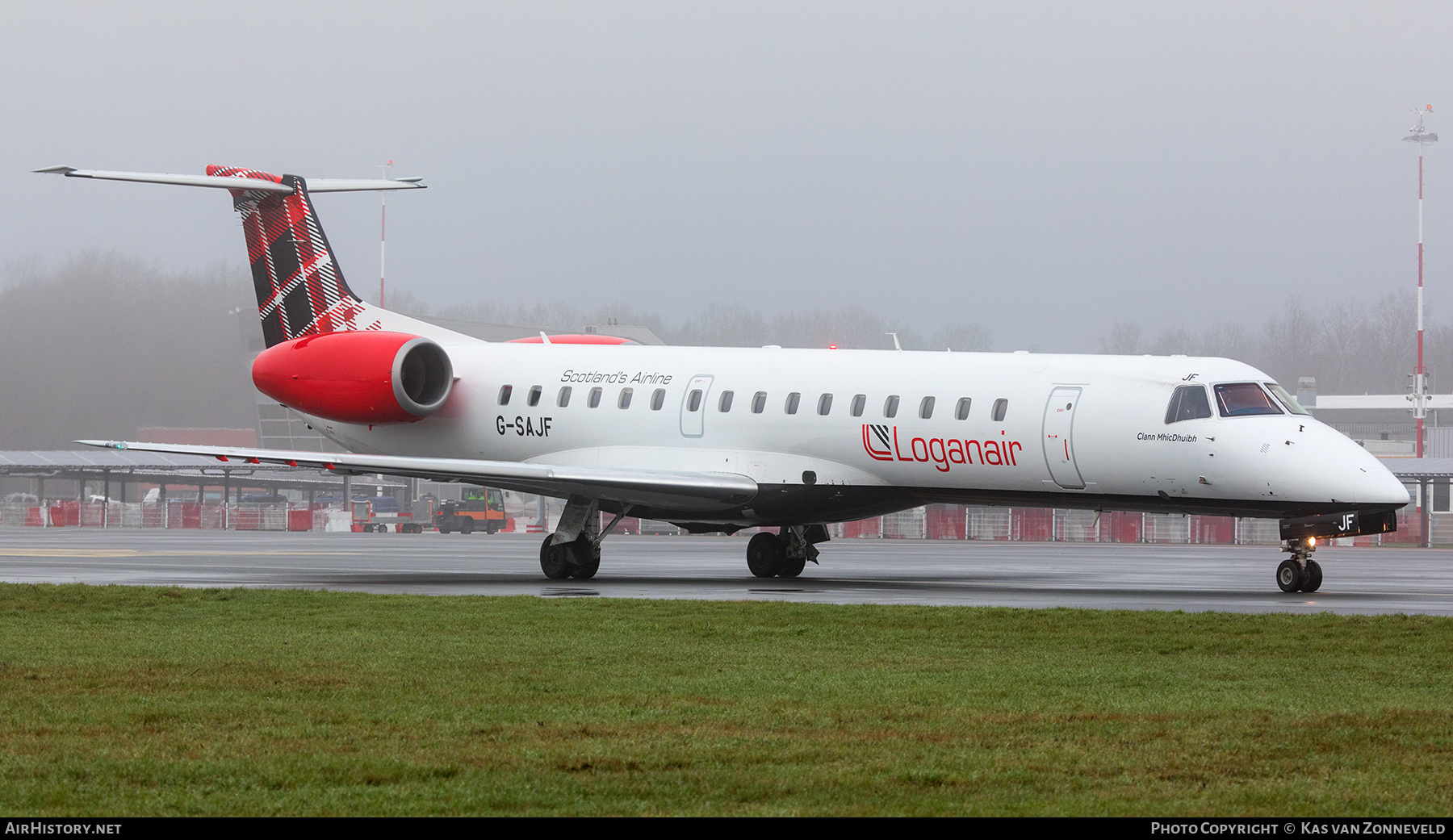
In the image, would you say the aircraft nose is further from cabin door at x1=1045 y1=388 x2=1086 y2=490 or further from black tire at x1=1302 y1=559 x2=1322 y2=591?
cabin door at x1=1045 y1=388 x2=1086 y2=490

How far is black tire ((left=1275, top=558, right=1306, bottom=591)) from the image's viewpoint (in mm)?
20906

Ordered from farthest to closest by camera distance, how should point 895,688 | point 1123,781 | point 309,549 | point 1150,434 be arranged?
point 309,549
point 1150,434
point 895,688
point 1123,781

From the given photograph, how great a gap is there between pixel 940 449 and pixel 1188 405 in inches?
132

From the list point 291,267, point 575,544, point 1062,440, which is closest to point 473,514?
point 291,267

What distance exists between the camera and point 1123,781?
25.0ft

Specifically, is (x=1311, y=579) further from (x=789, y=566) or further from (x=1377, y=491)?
(x=789, y=566)

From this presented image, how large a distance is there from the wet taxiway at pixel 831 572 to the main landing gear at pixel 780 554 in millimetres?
357

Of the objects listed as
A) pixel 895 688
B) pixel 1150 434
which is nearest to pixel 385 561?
pixel 1150 434

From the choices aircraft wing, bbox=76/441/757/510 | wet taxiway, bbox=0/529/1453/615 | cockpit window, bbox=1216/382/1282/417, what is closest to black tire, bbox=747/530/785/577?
wet taxiway, bbox=0/529/1453/615

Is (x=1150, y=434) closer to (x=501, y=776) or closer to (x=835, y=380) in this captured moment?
(x=835, y=380)

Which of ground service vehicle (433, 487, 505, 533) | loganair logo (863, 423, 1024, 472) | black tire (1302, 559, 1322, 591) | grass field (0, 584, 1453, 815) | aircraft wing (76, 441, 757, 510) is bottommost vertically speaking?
ground service vehicle (433, 487, 505, 533)

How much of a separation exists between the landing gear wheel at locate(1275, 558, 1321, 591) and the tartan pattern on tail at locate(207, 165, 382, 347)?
16.0 meters

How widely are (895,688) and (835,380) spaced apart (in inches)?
533

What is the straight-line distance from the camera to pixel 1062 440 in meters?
21.8
